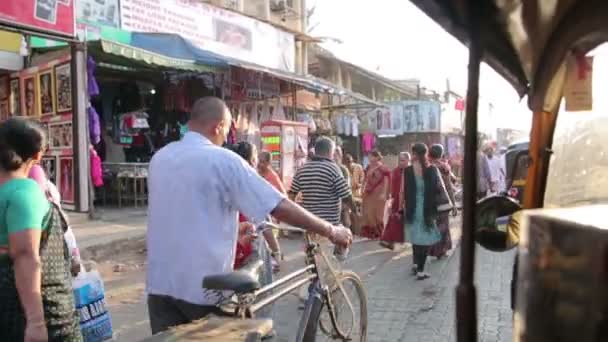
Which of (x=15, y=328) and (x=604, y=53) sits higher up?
(x=604, y=53)

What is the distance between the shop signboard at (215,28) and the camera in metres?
12.2

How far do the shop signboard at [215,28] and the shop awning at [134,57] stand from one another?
65.4 inches

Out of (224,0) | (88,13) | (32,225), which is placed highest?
(224,0)

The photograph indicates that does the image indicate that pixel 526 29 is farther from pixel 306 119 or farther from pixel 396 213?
pixel 306 119

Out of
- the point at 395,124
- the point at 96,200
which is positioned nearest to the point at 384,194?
the point at 96,200

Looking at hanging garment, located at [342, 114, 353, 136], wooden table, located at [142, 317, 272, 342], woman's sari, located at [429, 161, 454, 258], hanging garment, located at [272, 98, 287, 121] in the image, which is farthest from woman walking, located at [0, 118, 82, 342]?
hanging garment, located at [342, 114, 353, 136]

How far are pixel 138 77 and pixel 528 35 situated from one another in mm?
11001

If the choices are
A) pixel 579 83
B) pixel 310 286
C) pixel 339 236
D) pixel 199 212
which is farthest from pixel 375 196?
pixel 579 83

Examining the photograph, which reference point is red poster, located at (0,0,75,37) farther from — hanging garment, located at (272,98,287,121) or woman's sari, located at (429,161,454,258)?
hanging garment, located at (272,98,287,121)

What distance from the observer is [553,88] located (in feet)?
7.68

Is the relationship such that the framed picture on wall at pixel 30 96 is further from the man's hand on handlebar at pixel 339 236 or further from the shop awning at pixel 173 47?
the man's hand on handlebar at pixel 339 236

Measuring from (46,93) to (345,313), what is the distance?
667 cm

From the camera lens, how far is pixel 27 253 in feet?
8.45

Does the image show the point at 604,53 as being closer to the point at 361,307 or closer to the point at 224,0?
the point at 361,307
